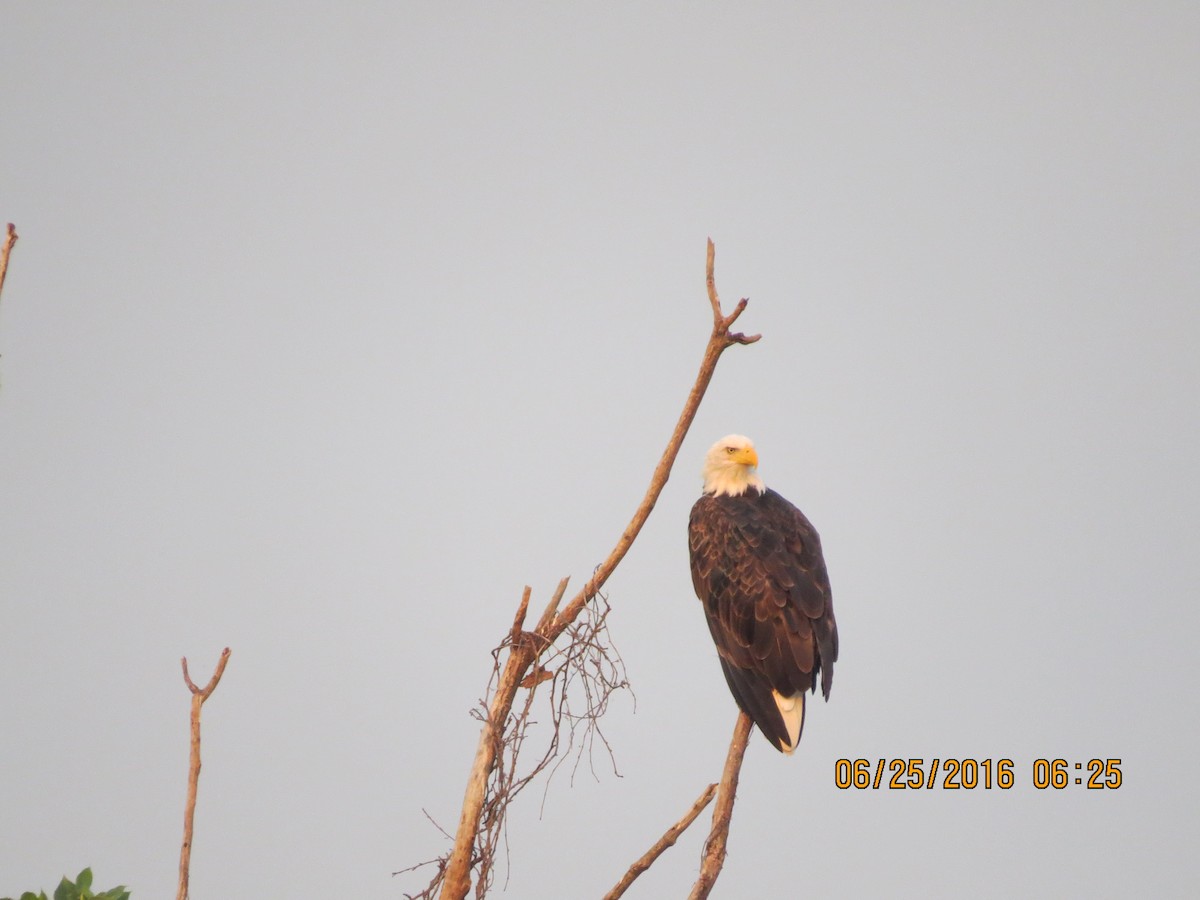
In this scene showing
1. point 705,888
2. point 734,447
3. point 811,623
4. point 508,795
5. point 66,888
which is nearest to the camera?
point 66,888

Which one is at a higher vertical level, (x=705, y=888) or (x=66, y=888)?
(x=66, y=888)

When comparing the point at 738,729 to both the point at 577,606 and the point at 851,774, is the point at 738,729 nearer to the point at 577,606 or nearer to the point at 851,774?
the point at 577,606

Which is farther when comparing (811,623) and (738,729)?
(811,623)

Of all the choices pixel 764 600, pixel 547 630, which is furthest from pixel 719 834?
pixel 764 600

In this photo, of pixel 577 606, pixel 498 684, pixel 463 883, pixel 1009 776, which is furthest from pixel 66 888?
pixel 1009 776

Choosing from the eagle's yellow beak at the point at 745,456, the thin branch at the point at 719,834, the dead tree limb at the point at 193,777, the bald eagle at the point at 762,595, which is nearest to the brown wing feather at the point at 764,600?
the bald eagle at the point at 762,595

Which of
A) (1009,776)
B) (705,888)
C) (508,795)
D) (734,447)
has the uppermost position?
(734,447)

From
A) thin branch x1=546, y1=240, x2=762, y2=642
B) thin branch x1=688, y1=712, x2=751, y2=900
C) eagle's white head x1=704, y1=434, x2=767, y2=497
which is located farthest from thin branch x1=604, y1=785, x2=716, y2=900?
eagle's white head x1=704, y1=434, x2=767, y2=497

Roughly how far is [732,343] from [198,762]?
2529 mm

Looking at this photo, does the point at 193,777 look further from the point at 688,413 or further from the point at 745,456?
the point at 745,456

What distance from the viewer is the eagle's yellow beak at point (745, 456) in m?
6.57

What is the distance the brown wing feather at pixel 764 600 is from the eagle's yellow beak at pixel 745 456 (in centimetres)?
22

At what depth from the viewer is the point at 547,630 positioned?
4.65 meters

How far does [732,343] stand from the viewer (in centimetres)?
458
